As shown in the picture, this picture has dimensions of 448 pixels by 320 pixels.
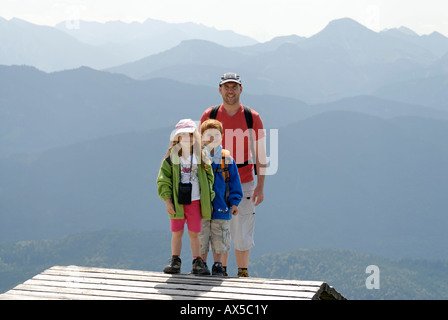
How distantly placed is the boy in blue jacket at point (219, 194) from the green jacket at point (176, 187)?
0.18m

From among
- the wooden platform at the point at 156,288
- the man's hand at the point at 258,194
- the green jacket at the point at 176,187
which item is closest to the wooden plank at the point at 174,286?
the wooden platform at the point at 156,288

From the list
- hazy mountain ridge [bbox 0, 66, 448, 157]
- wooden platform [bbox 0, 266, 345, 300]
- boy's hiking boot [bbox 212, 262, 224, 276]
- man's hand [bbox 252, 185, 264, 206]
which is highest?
hazy mountain ridge [bbox 0, 66, 448, 157]

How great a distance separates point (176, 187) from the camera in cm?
640

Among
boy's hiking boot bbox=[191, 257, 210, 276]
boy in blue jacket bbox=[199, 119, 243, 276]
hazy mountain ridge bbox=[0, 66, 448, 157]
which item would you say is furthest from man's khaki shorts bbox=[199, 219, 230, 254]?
hazy mountain ridge bbox=[0, 66, 448, 157]

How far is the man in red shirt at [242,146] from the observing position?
713cm

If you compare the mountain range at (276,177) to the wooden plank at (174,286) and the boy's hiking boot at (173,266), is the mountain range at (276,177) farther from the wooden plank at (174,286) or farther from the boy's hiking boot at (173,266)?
the wooden plank at (174,286)

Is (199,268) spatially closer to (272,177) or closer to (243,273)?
(243,273)

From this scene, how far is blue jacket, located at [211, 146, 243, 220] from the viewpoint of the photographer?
6.61m

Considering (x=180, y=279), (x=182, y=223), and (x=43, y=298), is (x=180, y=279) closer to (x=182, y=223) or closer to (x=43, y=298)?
(x=182, y=223)

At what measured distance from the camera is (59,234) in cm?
12675

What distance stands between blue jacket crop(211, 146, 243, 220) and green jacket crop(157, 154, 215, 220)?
0.15 m

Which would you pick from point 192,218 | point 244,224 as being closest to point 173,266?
point 192,218

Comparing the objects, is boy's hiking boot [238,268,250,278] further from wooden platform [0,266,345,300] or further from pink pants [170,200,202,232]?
pink pants [170,200,202,232]
